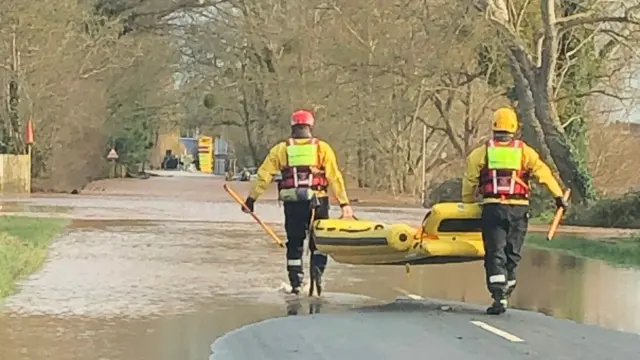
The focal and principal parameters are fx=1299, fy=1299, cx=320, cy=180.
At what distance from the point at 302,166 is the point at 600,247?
10.4m

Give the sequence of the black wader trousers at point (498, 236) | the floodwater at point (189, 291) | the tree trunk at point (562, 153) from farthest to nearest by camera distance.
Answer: the tree trunk at point (562, 153)
the black wader trousers at point (498, 236)
the floodwater at point (189, 291)

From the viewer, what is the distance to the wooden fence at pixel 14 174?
4672 centimetres

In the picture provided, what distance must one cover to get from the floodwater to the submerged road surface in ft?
1.53

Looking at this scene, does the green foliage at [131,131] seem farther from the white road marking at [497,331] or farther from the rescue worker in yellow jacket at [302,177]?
the white road marking at [497,331]

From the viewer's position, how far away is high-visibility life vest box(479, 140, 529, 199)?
1246cm

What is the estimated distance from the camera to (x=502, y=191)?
12.4m

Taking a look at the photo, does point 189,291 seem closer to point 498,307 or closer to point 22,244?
point 498,307

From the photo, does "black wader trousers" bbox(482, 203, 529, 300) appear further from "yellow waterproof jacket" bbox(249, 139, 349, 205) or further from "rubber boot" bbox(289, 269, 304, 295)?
"rubber boot" bbox(289, 269, 304, 295)

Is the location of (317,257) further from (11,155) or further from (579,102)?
(11,155)

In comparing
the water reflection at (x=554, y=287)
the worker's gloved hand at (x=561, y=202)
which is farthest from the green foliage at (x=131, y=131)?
the worker's gloved hand at (x=561, y=202)

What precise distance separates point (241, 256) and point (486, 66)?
2260 cm

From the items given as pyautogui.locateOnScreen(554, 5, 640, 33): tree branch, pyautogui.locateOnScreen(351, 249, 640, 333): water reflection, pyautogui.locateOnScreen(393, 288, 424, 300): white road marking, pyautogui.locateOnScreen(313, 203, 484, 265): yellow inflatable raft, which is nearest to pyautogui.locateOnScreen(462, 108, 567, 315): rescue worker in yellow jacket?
pyautogui.locateOnScreen(313, 203, 484, 265): yellow inflatable raft

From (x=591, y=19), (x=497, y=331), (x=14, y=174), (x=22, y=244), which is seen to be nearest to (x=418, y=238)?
(x=497, y=331)

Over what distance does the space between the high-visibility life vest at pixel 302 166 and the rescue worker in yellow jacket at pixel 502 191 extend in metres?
1.79
